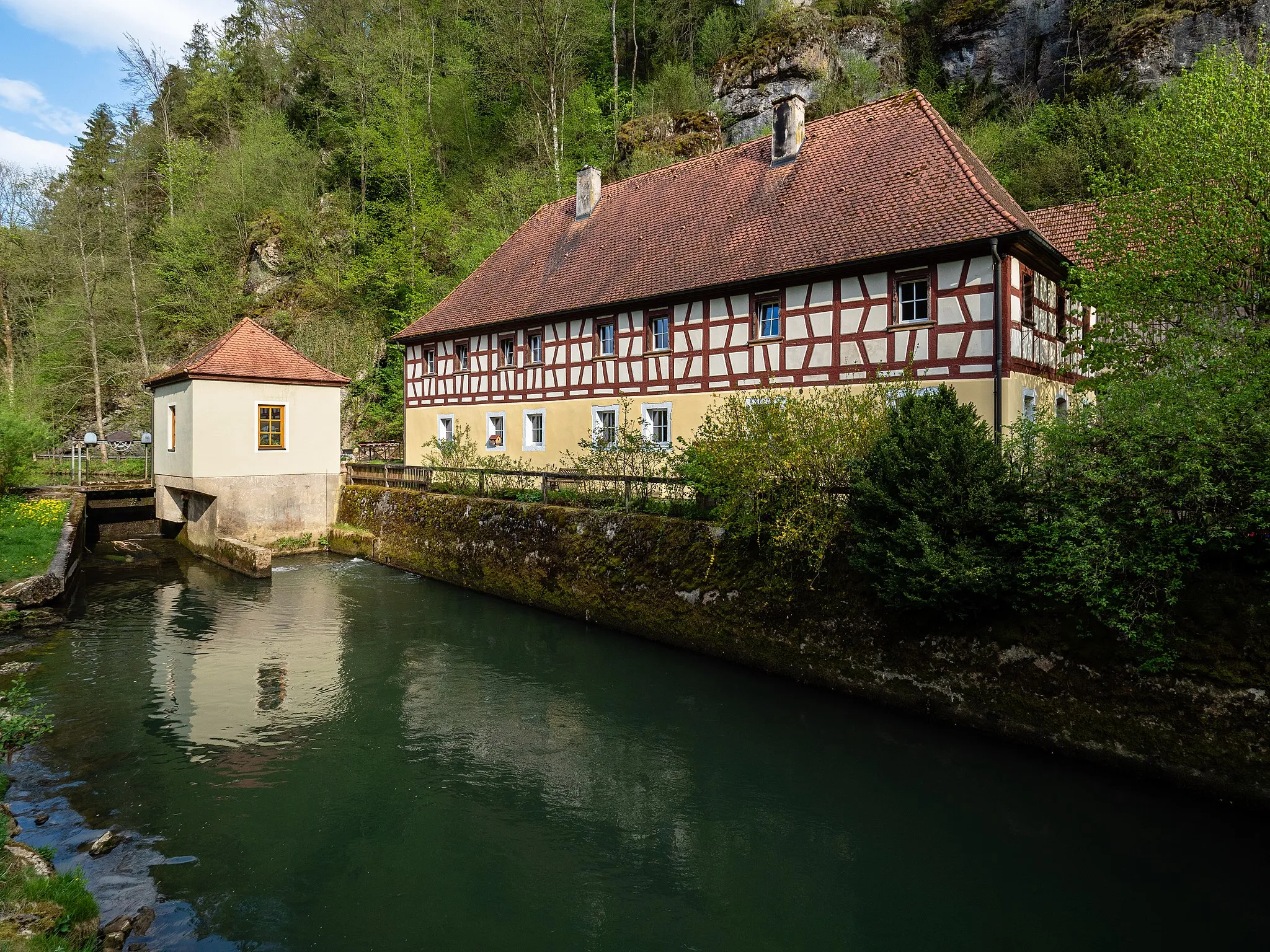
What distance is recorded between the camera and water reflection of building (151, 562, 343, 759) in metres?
8.76

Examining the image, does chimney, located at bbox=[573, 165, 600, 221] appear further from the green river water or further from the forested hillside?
the green river water

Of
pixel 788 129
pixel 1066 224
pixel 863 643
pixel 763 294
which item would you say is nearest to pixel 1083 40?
pixel 1066 224

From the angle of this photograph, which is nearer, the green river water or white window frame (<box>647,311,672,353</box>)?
the green river water

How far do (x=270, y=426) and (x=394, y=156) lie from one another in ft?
60.8

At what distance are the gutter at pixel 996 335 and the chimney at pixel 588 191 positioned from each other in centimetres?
1283

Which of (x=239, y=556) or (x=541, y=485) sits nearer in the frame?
(x=541, y=485)

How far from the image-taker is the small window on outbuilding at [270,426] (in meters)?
20.0

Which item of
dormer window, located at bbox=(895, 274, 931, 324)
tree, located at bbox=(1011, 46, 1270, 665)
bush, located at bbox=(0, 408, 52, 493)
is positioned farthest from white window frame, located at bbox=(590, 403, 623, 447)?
bush, located at bbox=(0, 408, 52, 493)

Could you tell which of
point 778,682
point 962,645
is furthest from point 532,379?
point 962,645

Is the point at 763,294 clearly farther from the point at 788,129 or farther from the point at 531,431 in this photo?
the point at 531,431

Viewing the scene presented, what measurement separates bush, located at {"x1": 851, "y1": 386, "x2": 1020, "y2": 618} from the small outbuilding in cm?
1567

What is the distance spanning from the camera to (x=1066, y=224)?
17.2m

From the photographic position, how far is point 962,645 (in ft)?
27.7

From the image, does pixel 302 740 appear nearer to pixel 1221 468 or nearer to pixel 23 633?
pixel 23 633
